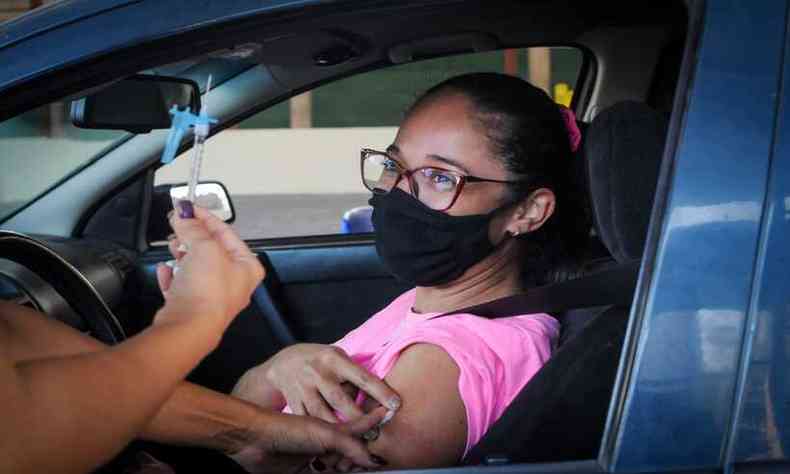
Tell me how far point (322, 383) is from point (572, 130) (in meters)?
0.71

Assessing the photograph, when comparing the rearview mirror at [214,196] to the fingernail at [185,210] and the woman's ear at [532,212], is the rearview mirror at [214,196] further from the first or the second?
the fingernail at [185,210]

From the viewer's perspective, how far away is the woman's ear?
6.09ft

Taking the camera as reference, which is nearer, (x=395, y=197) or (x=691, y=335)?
(x=691, y=335)

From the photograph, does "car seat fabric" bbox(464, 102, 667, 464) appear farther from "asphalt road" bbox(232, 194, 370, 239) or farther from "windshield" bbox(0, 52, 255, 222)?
"asphalt road" bbox(232, 194, 370, 239)

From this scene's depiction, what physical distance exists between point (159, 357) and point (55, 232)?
1920 millimetres

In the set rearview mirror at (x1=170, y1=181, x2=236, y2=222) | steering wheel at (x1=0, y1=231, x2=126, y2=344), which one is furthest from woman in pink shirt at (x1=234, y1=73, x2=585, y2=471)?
rearview mirror at (x1=170, y1=181, x2=236, y2=222)

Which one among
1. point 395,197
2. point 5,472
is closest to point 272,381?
point 395,197

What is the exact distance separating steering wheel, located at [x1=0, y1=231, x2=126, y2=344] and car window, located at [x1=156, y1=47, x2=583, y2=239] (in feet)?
2.35

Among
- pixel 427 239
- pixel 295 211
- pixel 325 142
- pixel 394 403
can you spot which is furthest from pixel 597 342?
pixel 325 142

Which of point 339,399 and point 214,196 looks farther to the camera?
point 214,196

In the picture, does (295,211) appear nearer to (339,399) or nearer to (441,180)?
(441,180)

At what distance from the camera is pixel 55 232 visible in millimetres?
2748

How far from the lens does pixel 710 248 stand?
1.19 meters

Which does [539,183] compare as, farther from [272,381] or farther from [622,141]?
[272,381]
